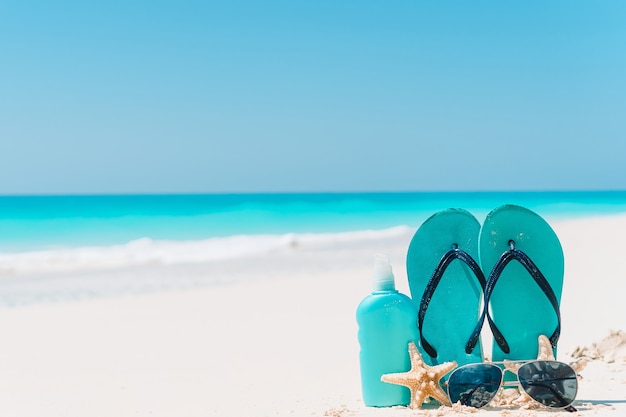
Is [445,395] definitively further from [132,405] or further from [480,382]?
[132,405]

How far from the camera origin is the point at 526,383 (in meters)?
3.00

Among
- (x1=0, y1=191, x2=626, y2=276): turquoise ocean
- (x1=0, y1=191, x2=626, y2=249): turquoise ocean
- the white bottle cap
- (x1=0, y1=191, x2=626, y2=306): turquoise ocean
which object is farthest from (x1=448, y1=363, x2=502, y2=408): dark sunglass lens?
(x1=0, y1=191, x2=626, y2=249): turquoise ocean

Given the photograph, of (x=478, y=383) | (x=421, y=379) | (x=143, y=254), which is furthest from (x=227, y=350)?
(x=143, y=254)

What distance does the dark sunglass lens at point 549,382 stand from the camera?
296cm

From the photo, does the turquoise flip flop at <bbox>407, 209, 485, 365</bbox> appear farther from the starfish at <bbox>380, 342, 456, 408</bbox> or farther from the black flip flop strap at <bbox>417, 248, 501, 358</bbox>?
the starfish at <bbox>380, 342, 456, 408</bbox>

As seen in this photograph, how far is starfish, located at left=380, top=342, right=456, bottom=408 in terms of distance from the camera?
304 centimetres

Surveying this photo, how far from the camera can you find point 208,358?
4.87 m

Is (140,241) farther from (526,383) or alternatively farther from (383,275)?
(526,383)

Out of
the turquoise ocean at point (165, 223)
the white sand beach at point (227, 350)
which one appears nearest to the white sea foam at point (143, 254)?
the turquoise ocean at point (165, 223)

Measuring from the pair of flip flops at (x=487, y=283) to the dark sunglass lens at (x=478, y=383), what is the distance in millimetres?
259

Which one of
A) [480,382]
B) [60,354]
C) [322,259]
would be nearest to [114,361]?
[60,354]

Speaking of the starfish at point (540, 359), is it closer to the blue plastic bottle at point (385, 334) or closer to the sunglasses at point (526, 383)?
the sunglasses at point (526, 383)

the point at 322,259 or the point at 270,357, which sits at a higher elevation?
the point at 322,259

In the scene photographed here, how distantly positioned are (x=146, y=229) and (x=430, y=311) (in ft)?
80.6
